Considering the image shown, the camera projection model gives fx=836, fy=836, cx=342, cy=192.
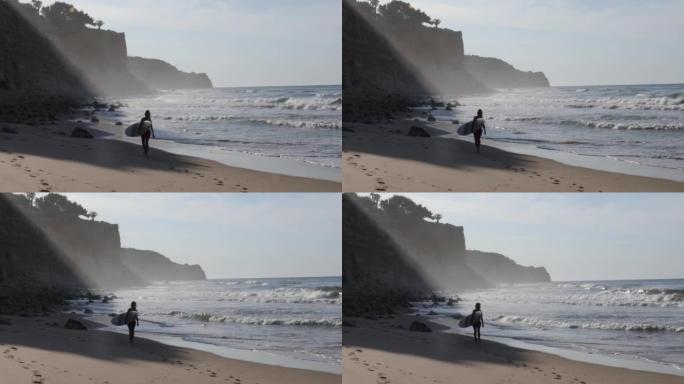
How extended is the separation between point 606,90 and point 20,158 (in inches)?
214

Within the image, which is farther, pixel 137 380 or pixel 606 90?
pixel 606 90

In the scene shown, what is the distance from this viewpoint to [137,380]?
7273 mm

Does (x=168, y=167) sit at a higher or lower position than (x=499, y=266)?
higher

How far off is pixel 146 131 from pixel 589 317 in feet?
14.5

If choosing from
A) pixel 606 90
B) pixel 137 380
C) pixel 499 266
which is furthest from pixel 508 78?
pixel 137 380

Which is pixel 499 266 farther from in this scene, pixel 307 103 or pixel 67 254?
pixel 67 254

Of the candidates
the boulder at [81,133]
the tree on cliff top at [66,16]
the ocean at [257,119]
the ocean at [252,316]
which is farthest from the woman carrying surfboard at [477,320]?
the tree on cliff top at [66,16]

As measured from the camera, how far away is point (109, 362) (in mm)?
7453

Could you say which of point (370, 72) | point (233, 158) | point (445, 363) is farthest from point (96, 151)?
point (445, 363)

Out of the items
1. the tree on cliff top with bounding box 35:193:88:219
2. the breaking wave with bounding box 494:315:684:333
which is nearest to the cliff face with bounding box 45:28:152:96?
the tree on cliff top with bounding box 35:193:88:219

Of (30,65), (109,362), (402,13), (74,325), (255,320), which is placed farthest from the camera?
(30,65)

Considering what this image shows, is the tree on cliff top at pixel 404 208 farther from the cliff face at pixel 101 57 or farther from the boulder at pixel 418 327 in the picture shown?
the cliff face at pixel 101 57

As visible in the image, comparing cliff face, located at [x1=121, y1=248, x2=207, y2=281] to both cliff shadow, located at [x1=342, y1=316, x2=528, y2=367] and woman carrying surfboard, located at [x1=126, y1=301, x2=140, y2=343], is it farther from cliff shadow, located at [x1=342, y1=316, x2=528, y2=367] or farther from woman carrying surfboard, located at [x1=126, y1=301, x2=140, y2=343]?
cliff shadow, located at [x1=342, y1=316, x2=528, y2=367]

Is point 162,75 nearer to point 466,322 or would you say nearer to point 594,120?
point 466,322
